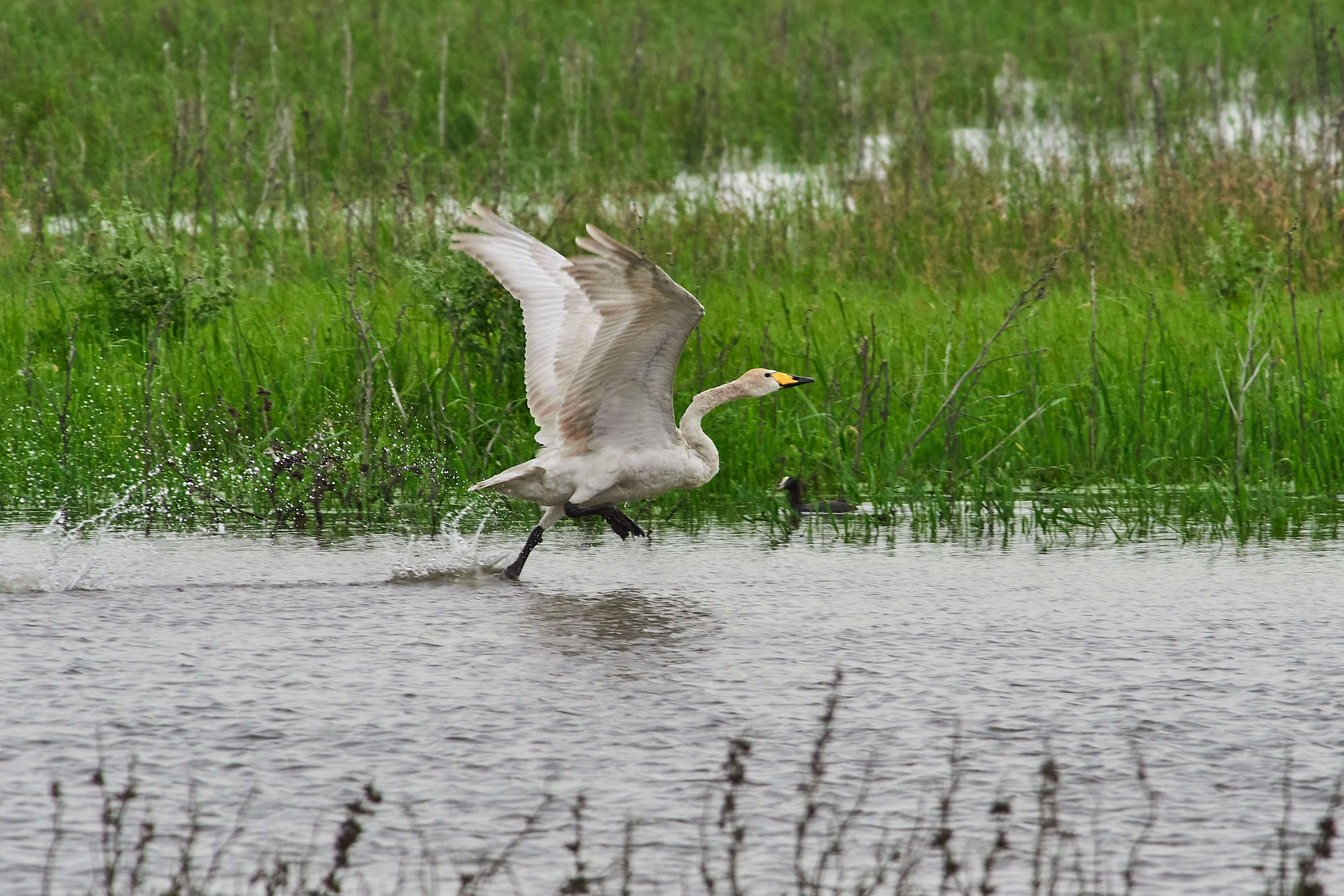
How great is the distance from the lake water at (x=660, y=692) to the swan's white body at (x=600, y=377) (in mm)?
327

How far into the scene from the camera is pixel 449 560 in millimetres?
6555

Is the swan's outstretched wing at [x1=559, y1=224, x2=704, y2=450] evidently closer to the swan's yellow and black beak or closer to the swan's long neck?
the swan's long neck

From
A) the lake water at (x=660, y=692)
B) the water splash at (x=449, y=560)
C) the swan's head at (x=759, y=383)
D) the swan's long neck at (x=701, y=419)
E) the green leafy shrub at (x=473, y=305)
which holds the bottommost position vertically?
the water splash at (x=449, y=560)

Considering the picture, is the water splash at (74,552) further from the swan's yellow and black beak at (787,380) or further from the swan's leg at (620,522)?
the swan's yellow and black beak at (787,380)

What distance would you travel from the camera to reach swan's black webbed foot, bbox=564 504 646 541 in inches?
262

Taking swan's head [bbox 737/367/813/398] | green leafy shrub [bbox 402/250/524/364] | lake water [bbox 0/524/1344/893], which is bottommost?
lake water [bbox 0/524/1344/893]

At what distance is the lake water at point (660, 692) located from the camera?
11.5ft

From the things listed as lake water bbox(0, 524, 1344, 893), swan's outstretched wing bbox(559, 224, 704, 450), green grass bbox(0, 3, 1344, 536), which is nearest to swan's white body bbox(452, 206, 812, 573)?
swan's outstretched wing bbox(559, 224, 704, 450)

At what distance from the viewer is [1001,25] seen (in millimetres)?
23797

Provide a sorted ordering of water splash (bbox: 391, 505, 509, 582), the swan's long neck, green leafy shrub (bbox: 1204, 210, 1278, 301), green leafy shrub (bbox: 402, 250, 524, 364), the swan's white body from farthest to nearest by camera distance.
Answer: green leafy shrub (bbox: 1204, 210, 1278, 301) → green leafy shrub (bbox: 402, 250, 524, 364) → the swan's long neck → water splash (bbox: 391, 505, 509, 582) → the swan's white body

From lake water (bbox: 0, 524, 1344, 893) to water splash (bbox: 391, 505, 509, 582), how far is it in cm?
2

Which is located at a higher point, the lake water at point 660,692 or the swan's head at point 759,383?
the swan's head at point 759,383

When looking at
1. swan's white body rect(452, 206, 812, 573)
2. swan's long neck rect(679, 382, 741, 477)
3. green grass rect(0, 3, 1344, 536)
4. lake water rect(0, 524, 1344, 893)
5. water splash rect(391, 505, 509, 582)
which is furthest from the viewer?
green grass rect(0, 3, 1344, 536)

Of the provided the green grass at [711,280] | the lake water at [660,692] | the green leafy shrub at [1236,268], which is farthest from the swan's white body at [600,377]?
the green leafy shrub at [1236,268]
